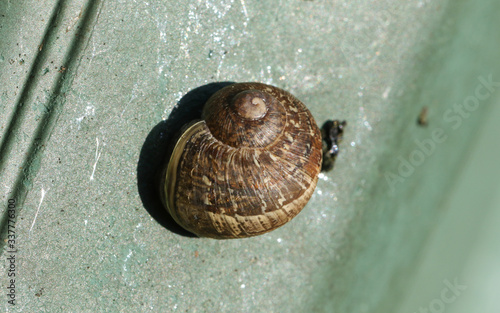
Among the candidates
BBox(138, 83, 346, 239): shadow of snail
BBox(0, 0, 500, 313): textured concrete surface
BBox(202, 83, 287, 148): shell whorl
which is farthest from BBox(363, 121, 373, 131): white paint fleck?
BBox(202, 83, 287, 148): shell whorl

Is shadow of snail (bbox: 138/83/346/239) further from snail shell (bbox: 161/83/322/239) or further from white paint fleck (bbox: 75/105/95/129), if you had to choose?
white paint fleck (bbox: 75/105/95/129)

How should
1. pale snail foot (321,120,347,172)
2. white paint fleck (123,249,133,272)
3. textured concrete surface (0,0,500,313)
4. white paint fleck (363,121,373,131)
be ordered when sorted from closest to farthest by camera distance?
1. textured concrete surface (0,0,500,313)
2. white paint fleck (123,249,133,272)
3. pale snail foot (321,120,347,172)
4. white paint fleck (363,121,373,131)

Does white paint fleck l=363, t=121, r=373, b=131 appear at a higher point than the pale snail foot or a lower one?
higher

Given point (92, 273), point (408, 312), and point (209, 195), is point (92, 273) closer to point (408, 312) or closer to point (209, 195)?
point (209, 195)

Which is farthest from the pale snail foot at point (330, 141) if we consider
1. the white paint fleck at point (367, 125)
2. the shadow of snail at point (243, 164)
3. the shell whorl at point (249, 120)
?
the shell whorl at point (249, 120)

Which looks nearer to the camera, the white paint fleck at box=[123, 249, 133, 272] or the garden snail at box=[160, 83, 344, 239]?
the garden snail at box=[160, 83, 344, 239]

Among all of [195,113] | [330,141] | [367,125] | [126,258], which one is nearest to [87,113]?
[195,113]

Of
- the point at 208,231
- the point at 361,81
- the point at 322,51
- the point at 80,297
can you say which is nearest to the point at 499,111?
the point at 361,81
